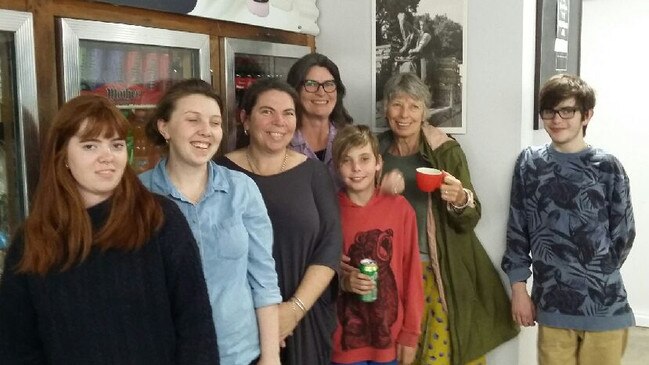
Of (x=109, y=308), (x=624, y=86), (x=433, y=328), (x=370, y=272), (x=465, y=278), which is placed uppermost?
(x=624, y=86)

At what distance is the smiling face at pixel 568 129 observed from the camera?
90.5 inches

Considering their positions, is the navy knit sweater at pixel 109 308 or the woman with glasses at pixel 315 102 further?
the woman with glasses at pixel 315 102

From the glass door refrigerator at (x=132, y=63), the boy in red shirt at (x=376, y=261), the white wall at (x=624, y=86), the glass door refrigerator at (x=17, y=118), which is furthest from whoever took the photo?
the white wall at (x=624, y=86)

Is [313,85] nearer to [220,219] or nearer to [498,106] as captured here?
[498,106]

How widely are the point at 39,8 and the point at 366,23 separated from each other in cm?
156

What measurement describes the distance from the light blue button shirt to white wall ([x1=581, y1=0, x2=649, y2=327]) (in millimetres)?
3361

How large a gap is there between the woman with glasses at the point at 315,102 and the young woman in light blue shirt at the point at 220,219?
733 mm

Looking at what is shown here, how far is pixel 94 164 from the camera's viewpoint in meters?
1.45

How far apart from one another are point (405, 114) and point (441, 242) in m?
A: 0.53

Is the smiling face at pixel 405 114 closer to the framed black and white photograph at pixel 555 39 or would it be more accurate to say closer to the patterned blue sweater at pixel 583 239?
the patterned blue sweater at pixel 583 239

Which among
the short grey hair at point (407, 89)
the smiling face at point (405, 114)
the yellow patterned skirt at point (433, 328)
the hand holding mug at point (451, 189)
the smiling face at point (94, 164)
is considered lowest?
the yellow patterned skirt at point (433, 328)

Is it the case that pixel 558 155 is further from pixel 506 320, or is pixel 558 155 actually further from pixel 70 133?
pixel 70 133

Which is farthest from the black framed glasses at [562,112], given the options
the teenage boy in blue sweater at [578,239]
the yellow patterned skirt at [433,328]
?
the yellow patterned skirt at [433,328]

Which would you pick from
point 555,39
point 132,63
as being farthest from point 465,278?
point 132,63
